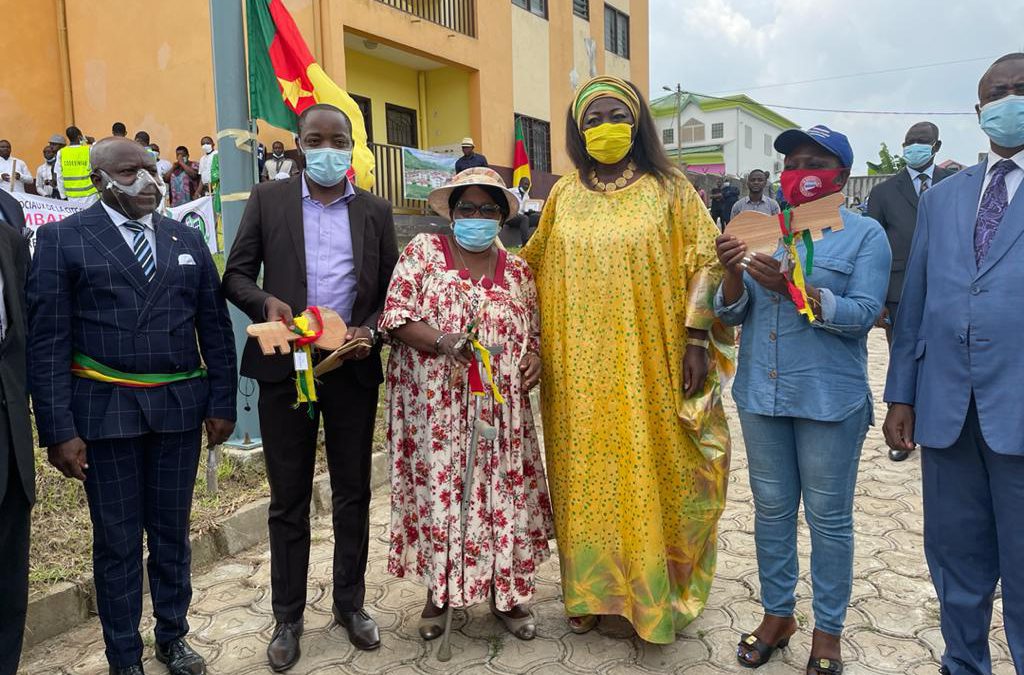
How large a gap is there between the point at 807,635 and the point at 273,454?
233 cm

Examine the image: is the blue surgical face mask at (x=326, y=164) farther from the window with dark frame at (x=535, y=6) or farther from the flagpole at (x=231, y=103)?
the window with dark frame at (x=535, y=6)

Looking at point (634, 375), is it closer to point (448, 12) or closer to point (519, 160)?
point (519, 160)

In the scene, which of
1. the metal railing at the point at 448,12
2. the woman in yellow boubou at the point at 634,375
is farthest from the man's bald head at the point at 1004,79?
the metal railing at the point at 448,12

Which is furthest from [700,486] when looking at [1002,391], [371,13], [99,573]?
[371,13]

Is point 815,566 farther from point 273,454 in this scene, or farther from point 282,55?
point 282,55

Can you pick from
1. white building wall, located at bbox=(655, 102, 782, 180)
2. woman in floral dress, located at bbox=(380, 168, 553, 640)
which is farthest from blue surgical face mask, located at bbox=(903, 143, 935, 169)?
white building wall, located at bbox=(655, 102, 782, 180)

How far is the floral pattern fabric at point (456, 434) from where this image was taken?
2973 millimetres

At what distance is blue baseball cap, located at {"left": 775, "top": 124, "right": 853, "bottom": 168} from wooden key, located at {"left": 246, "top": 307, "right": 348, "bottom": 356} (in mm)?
1725

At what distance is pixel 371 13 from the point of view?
480 inches

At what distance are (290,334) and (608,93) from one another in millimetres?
1557

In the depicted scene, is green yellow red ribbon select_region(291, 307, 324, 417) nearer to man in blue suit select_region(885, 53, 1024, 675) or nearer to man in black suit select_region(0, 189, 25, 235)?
man in black suit select_region(0, 189, 25, 235)

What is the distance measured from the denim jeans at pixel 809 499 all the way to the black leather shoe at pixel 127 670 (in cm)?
242

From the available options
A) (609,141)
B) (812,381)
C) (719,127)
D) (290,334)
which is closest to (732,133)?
(719,127)

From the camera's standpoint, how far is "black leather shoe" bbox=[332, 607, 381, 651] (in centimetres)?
311
